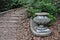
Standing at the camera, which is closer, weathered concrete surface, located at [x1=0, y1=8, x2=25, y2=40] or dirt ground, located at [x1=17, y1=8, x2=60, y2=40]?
dirt ground, located at [x1=17, y1=8, x2=60, y2=40]

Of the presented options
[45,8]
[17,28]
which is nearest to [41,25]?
[17,28]

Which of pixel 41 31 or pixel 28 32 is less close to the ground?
pixel 41 31

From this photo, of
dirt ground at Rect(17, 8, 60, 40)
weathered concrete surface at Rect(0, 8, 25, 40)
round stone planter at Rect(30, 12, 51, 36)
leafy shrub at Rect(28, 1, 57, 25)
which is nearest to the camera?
dirt ground at Rect(17, 8, 60, 40)

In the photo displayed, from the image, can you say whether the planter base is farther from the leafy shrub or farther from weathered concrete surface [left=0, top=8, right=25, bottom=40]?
the leafy shrub

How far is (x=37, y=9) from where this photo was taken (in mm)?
8875

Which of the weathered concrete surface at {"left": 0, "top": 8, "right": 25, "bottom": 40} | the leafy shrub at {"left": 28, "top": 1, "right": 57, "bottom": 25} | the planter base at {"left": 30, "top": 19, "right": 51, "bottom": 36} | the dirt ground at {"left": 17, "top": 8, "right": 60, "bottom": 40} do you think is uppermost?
the leafy shrub at {"left": 28, "top": 1, "right": 57, "bottom": 25}

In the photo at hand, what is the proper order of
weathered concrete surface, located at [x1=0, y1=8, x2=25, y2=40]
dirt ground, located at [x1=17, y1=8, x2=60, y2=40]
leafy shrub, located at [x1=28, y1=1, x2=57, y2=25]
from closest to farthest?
dirt ground, located at [x1=17, y1=8, x2=60, y2=40], weathered concrete surface, located at [x1=0, y1=8, x2=25, y2=40], leafy shrub, located at [x1=28, y1=1, x2=57, y2=25]

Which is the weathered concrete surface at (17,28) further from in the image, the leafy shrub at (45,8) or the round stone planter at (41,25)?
the leafy shrub at (45,8)

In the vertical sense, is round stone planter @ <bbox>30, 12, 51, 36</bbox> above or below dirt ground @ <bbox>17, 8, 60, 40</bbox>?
above

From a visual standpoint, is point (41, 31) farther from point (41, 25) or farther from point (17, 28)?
point (17, 28)

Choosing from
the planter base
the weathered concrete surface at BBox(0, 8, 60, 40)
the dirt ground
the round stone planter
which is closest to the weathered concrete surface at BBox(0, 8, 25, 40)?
the weathered concrete surface at BBox(0, 8, 60, 40)

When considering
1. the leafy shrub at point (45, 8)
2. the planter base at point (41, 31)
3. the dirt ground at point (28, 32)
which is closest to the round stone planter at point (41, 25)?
the planter base at point (41, 31)

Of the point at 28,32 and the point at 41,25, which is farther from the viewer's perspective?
the point at 28,32

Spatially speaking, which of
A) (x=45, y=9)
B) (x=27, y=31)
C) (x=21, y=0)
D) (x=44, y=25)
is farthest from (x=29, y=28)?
(x=21, y=0)
